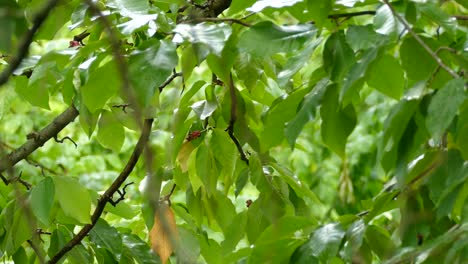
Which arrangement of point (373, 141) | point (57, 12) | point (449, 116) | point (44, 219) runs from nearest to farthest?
1. point (449, 116)
2. point (44, 219)
3. point (57, 12)
4. point (373, 141)

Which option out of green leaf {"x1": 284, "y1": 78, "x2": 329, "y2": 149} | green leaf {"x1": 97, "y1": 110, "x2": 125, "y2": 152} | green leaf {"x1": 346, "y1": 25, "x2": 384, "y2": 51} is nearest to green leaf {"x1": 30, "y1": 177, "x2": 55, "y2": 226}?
green leaf {"x1": 97, "y1": 110, "x2": 125, "y2": 152}

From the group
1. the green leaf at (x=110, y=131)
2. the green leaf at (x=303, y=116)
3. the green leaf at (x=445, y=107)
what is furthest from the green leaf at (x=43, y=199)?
the green leaf at (x=445, y=107)

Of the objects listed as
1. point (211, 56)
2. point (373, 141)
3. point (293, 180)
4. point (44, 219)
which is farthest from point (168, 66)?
point (373, 141)

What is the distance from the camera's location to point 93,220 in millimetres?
1424

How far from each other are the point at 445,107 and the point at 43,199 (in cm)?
67

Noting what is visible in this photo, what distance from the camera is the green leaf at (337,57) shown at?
106 cm

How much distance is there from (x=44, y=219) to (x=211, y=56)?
1.16 feet

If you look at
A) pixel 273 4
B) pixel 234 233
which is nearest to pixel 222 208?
pixel 234 233

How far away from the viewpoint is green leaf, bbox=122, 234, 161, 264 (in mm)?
1447

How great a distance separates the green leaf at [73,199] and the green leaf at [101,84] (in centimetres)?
25

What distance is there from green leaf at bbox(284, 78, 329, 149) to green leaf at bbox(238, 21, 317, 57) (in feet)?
0.20

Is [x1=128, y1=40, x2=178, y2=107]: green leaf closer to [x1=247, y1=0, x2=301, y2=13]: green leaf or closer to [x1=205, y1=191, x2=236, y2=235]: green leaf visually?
[x1=247, y1=0, x2=301, y2=13]: green leaf

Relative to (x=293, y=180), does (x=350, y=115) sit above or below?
above

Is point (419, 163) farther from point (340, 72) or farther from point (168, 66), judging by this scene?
point (168, 66)
